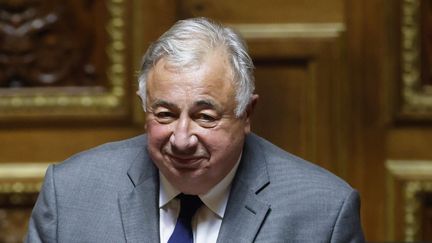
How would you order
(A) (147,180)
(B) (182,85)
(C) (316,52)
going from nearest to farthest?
(B) (182,85) → (A) (147,180) → (C) (316,52)

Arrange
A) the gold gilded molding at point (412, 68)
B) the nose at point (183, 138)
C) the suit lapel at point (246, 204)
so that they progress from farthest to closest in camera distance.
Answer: the gold gilded molding at point (412, 68) → the suit lapel at point (246, 204) → the nose at point (183, 138)

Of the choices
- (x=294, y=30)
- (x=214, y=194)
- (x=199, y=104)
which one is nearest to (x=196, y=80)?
(x=199, y=104)

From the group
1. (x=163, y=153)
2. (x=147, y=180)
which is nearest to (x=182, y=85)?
(x=163, y=153)

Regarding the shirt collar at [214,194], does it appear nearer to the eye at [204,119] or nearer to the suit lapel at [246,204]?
the suit lapel at [246,204]

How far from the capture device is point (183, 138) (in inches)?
81.9

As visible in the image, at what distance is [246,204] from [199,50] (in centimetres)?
36

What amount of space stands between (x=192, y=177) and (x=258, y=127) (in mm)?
1141

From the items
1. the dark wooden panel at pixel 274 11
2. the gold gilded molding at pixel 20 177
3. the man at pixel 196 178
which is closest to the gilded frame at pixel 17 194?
the gold gilded molding at pixel 20 177

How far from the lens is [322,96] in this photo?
324 centimetres

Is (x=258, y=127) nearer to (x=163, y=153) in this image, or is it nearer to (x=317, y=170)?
(x=317, y=170)

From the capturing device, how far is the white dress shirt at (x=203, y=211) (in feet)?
7.33

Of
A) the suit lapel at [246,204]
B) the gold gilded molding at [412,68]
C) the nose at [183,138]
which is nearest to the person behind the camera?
the nose at [183,138]

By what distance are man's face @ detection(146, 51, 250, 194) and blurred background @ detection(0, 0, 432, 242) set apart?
3.64 feet

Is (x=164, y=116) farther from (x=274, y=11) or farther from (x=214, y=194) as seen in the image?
(x=274, y=11)
